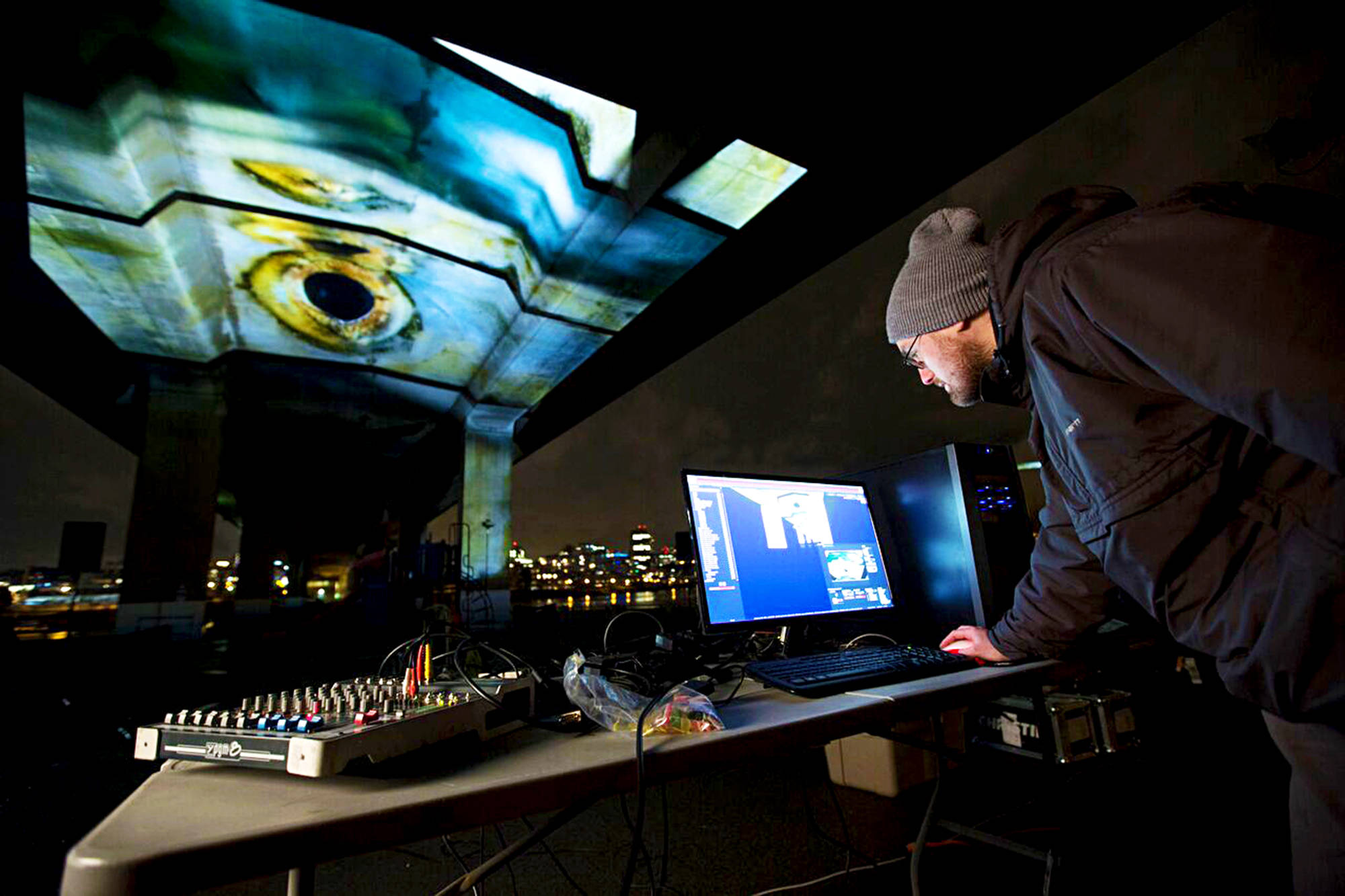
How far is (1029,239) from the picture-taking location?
2.82 feet

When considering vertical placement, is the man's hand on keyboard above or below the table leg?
above

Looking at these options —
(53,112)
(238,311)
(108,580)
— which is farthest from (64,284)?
(108,580)

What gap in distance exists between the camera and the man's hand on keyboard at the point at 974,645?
1.19m

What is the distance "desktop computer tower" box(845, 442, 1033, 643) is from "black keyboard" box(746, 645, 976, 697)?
406 millimetres

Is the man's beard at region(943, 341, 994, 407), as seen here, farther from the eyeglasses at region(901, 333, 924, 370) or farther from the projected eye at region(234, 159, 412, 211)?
the projected eye at region(234, 159, 412, 211)

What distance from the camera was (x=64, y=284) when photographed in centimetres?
640

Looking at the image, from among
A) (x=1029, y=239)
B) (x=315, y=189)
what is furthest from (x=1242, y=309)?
(x=315, y=189)

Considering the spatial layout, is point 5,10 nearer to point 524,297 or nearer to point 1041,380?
point 524,297

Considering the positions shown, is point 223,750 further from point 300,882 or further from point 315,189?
point 315,189

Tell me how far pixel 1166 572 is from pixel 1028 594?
1.64 ft

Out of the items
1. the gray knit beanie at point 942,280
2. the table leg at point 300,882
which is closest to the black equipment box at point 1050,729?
the gray knit beanie at point 942,280

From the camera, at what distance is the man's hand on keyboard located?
1.19 m

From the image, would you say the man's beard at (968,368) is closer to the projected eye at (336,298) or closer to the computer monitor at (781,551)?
the computer monitor at (781,551)

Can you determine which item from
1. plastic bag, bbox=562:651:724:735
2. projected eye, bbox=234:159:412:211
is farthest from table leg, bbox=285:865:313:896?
projected eye, bbox=234:159:412:211
